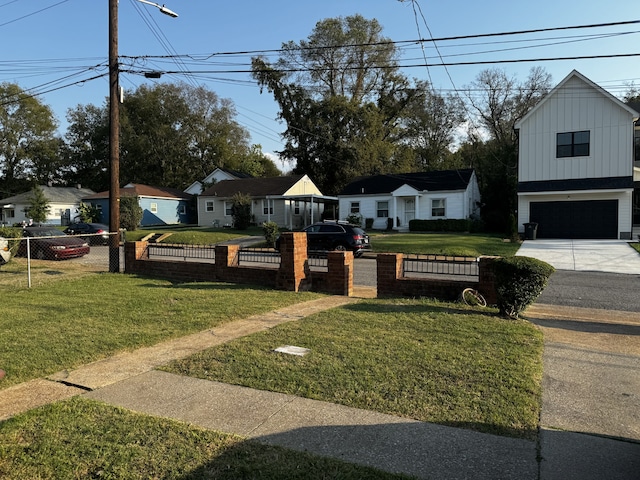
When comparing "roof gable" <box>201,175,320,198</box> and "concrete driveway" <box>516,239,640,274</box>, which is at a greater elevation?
"roof gable" <box>201,175,320,198</box>

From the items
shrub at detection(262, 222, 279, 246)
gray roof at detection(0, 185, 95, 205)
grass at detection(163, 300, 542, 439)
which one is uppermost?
gray roof at detection(0, 185, 95, 205)

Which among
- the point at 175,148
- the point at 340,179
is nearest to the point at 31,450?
the point at 340,179

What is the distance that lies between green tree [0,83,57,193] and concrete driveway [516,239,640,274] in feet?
207

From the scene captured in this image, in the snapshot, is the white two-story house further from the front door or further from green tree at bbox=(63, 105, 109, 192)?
green tree at bbox=(63, 105, 109, 192)

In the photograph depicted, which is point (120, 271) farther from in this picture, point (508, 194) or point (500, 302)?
point (508, 194)

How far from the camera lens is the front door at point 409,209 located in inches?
1329

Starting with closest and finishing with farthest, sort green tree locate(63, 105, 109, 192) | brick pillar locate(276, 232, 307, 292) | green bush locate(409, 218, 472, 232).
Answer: brick pillar locate(276, 232, 307, 292)
green bush locate(409, 218, 472, 232)
green tree locate(63, 105, 109, 192)

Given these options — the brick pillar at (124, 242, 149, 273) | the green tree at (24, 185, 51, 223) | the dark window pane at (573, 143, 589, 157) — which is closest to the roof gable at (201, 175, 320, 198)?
the green tree at (24, 185, 51, 223)

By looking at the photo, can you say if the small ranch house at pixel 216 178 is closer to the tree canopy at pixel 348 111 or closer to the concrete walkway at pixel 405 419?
the tree canopy at pixel 348 111

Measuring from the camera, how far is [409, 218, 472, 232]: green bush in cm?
2995

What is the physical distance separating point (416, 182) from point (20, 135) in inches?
2158

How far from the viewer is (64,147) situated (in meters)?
64.1

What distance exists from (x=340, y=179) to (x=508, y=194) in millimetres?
18766

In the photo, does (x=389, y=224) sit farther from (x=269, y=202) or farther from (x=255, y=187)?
(x=255, y=187)
